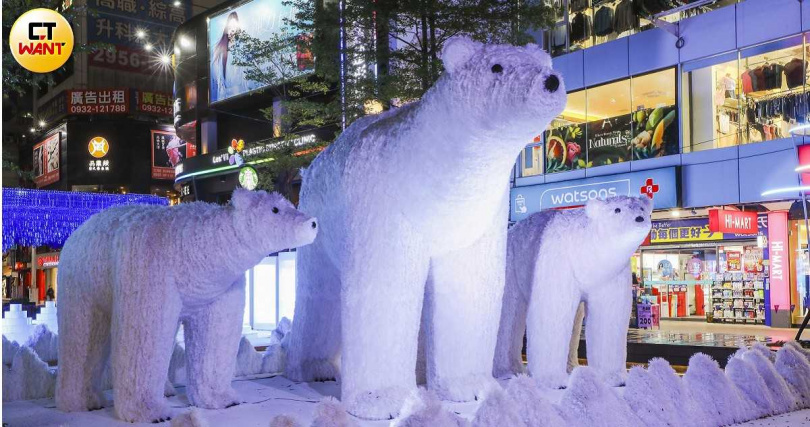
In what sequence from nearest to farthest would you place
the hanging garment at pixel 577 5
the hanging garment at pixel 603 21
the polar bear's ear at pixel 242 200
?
the polar bear's ear at pixel 242 200
the hanging garment at pixel 603 21
the hanging garment at pixel 577 5

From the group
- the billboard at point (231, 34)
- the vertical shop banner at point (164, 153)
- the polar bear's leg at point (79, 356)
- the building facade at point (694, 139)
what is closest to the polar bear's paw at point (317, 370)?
the polar bear's leg at point (79, 356)

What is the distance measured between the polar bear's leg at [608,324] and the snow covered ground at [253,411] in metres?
0.56

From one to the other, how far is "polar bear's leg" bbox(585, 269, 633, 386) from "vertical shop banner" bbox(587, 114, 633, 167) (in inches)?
424

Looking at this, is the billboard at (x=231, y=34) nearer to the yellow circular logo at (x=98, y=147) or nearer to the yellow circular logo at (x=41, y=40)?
the yellow circular logo at (x=98, y=147)

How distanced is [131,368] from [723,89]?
13.0 m

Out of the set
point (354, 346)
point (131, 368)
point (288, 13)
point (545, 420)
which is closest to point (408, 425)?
point (545, 420)

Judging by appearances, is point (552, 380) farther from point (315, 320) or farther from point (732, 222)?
point (732, 222)

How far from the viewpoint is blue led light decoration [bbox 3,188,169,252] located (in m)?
8.98

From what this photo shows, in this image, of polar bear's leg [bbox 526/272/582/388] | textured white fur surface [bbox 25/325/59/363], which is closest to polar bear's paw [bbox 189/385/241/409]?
polar bear's leg [bbox 526/272/582/388]

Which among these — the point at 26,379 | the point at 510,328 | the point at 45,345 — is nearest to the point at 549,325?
the point at 510,328

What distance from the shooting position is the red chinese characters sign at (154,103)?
93.6 ft

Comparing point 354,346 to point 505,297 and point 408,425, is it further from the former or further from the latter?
point 505,297

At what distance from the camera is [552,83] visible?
329 centimetres

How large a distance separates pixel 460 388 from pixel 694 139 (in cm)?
1165
